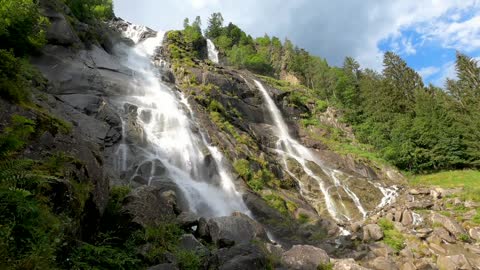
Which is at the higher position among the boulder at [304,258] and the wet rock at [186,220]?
the boulder at [304,258]

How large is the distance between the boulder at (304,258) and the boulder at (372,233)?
697cm

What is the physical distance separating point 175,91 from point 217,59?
33008 millimetres

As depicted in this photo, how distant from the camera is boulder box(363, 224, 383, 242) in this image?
64.6ft

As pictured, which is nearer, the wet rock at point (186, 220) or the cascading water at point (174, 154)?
the wet rock at point (186, 220)

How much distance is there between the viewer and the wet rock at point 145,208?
38.1ft

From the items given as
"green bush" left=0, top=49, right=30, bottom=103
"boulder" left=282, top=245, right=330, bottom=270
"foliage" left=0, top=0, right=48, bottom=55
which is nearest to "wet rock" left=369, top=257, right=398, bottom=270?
"boulder" left=282, top=245, right=330, bottom=270

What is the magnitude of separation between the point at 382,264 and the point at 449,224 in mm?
8139

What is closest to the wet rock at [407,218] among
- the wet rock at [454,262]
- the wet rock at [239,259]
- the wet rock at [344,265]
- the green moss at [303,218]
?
the wet rock at [454,262]

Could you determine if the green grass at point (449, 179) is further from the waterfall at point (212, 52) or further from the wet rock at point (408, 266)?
the waterfall at point (212, 52)

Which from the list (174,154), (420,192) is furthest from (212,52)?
(420,192)

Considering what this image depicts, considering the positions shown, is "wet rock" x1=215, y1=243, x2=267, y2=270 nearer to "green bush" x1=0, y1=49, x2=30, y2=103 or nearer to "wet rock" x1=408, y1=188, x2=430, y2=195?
"green bush" x1=0, y1=49, x2=30, y2=103

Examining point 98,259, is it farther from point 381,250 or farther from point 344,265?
point 381,250

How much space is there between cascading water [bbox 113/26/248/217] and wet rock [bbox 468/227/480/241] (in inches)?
501

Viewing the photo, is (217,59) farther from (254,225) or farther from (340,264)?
(340,264)
